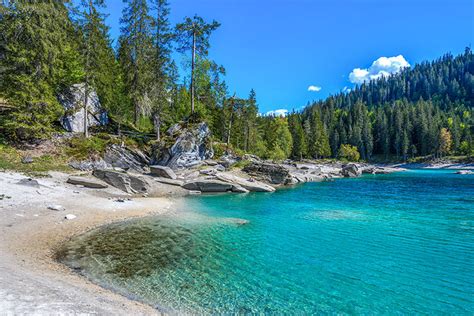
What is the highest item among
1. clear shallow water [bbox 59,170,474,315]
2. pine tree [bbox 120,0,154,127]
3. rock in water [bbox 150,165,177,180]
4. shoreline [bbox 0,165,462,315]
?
pine tree [bbox 120,0,154,127]

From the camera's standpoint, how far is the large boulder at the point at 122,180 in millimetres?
28453

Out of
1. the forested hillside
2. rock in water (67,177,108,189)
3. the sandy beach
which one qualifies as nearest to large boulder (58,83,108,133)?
the forested hillside

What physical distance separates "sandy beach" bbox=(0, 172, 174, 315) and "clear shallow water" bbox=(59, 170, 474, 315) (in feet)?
3.22

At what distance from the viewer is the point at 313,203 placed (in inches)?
1166

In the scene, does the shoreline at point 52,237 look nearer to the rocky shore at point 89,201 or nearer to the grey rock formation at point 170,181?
the rocky shore at point 89,201

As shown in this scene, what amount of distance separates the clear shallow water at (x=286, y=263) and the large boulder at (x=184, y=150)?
18.9 metres

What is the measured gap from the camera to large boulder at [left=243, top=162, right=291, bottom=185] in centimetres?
4603

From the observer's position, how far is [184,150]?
4019 centimetres

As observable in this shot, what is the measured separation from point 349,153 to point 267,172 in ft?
303

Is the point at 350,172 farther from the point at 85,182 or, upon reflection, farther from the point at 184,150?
the point at 85,182

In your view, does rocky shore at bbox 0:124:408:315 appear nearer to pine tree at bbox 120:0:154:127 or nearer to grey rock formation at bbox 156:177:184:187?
grey rock formation at bbox 156:177:184:187

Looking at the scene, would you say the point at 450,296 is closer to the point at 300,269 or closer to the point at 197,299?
the point at 300,269

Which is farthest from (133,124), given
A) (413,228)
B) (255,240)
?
(413,228)

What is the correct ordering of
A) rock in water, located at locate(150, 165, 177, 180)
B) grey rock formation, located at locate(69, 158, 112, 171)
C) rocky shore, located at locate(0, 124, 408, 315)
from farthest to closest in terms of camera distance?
rock in water, located at locate(150, 165, 177, 180)
grey rock formation, located at locate(69, 158, 112, 171)
rocky shore, located at locate(0, 124, 408, 315)
